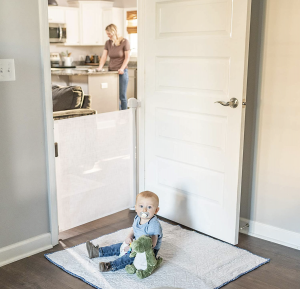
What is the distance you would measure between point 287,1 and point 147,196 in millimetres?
1453

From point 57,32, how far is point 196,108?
6.52m

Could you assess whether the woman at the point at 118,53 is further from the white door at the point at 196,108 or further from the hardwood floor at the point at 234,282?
the hardwood floor at the point at 234,282

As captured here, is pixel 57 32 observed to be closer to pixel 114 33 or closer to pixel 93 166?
pixel 114 33

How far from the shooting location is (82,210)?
10.1ft

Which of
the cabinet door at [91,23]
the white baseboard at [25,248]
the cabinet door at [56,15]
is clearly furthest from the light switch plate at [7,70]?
the cabinet door at [91,23]

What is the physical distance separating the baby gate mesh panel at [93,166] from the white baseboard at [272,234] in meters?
0.99

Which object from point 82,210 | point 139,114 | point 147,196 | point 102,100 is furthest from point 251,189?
point 102,100

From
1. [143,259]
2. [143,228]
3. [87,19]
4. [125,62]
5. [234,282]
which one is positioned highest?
[87,19]

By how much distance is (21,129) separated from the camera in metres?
2.51

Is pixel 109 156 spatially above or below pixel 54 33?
below

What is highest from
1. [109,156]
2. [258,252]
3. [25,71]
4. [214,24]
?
[214,24]

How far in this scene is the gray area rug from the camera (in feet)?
7.61

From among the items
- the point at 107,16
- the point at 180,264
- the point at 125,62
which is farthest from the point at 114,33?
the point at 180,264

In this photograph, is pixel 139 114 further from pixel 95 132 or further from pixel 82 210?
pixel 82 210
